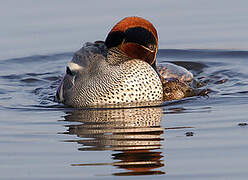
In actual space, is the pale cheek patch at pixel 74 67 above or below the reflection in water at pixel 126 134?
above

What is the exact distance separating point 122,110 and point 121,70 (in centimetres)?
60

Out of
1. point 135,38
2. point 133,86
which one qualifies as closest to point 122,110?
point 133,86

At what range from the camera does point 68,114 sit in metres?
9.01

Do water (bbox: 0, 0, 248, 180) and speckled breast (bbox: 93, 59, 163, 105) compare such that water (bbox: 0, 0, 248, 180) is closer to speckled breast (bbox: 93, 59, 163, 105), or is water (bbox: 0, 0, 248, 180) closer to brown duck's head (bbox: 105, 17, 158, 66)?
speckled breast (bbox: 93, 59, 163, 105)

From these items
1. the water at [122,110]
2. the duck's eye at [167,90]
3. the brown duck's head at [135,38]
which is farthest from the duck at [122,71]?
the duck's eye at [167,90]

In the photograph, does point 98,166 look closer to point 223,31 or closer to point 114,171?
point 114,171

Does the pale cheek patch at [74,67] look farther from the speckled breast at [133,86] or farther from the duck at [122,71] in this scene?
the speckled breast at [133,86]

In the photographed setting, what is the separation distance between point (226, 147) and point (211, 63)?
6.27m

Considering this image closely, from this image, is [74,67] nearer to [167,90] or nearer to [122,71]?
[122,71]

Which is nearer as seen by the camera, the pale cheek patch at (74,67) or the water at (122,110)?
the water at (122,110)

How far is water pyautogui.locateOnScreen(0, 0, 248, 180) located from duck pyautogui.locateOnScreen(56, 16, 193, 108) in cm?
21

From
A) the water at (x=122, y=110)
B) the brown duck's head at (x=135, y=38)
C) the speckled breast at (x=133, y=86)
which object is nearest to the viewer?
the water at (x=122, y=110)

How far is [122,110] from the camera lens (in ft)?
29.1

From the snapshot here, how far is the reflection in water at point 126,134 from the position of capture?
21.3ft
